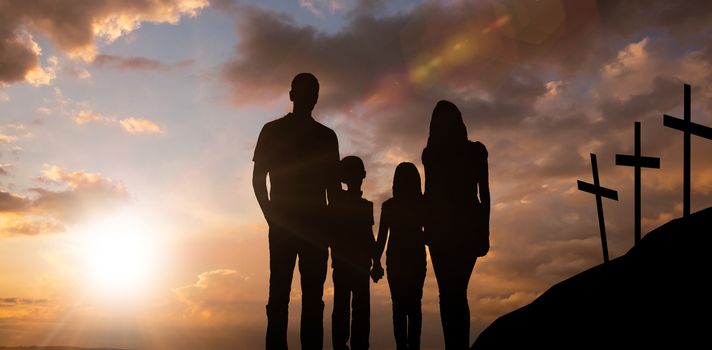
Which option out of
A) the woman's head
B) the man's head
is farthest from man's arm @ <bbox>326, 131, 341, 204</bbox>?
the woman's head

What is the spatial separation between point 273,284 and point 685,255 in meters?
4.80

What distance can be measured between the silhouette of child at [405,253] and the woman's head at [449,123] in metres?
2.55

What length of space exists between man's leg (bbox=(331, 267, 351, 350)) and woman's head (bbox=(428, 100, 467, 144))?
13.9 ft

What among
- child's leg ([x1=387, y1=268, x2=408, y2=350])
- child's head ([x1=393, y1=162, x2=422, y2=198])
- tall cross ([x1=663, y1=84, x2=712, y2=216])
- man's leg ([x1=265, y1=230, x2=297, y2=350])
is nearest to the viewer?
man's leg ([x1=265, y1=230, x2=297, y2=350])

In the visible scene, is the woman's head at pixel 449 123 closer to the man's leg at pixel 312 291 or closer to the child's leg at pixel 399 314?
the man's leg at pixel 312 291

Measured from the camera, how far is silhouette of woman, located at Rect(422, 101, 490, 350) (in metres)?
8.00

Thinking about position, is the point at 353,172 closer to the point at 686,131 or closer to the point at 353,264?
the point at 353,264

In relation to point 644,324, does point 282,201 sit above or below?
above

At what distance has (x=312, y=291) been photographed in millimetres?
8031

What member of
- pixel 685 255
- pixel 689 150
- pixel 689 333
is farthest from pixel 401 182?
pixel 689 150

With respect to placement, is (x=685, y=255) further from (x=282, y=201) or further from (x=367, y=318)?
(x=367, y=318)

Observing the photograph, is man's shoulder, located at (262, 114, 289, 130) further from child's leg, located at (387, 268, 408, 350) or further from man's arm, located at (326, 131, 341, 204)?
child's leg, located at (387, 268, 408, 350)

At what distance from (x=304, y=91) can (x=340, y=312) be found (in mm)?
4944

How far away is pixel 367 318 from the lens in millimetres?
11617
